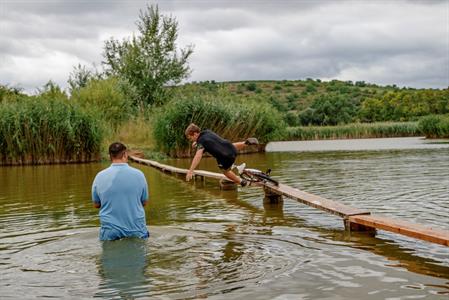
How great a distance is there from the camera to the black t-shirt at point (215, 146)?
11.8m

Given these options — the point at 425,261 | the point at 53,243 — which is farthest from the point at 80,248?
the point at 425,261

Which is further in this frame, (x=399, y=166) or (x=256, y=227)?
(x=399, y=166)

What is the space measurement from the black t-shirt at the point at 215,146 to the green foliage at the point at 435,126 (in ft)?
120

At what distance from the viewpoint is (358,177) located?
55.0 ft

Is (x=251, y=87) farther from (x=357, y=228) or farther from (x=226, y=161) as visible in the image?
(x=357, y=228)

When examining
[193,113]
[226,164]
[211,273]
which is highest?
[193,113]

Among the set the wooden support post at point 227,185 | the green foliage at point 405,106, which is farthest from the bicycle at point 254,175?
the green foliage at point 405,106

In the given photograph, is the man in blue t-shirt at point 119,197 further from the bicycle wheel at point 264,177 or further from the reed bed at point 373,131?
the reed bed at point 373,131

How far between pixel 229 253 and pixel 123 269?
1.40 meters

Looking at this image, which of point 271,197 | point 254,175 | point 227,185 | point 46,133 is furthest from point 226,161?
point 46,133

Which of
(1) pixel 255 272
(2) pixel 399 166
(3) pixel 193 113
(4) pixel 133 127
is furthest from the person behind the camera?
(4) pixel 133 127

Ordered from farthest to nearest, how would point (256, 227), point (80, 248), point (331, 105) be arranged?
1. point (331, 105)
2. point (256, 227)
3. point (80, 248)

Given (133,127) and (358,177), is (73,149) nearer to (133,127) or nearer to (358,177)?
(133,127)

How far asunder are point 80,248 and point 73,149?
72.7ft
